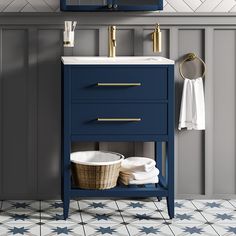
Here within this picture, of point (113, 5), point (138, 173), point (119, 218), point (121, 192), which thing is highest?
point (113, 5)

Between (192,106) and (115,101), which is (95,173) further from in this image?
(192,106)

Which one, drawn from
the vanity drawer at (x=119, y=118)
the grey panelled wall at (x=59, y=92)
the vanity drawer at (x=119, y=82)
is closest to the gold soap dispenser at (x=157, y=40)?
the grey panelled wall at (x=59, y=92)

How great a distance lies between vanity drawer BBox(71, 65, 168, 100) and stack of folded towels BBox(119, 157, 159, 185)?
1.42ft

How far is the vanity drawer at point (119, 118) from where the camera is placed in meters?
3.52

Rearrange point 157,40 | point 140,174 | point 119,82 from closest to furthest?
point 119,82
point 140,174
point 157,40

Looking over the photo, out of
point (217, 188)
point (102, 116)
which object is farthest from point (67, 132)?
point (217, 188)

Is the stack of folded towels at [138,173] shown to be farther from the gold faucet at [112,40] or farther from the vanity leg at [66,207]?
the gold faucet at [112,40]

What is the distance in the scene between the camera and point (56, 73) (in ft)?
13.0

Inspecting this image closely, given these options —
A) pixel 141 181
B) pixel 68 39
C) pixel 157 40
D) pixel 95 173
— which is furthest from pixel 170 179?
A: pixel 68 39

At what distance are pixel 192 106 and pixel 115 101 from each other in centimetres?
62

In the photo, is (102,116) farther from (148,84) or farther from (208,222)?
(208,222)

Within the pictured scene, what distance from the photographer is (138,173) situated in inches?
144

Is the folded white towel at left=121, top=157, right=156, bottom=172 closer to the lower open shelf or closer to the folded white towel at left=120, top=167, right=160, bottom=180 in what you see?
the folded white towel at left=120, top=167, right=160, bottom=180

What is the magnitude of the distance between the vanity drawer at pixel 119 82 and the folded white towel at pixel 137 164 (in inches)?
16.8
